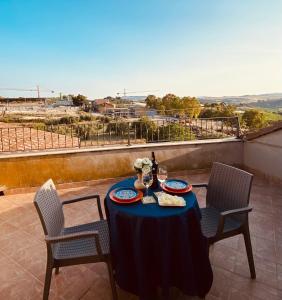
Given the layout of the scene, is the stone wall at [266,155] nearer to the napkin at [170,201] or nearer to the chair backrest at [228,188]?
the chair backrest at [228,188]

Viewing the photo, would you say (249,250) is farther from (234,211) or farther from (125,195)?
(125,195)

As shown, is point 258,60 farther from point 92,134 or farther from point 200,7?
point 92,134

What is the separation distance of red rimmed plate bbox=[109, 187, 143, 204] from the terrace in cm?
80

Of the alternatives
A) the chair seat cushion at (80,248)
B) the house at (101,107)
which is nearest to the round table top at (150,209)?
the chair seat cushion at (80,248)

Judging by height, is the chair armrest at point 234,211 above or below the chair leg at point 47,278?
above

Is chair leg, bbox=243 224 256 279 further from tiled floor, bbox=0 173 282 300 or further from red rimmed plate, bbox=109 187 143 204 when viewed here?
red rimmed plate, bbox=109 187 143 204

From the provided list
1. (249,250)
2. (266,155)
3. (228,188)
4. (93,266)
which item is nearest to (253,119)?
(266,155)

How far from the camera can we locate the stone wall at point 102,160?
4.06m

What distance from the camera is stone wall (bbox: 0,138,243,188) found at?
13.3ft

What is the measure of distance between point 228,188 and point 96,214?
1976 millimetres

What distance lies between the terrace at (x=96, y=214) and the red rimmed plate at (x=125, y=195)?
799 millimetres

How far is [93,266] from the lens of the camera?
2221mm

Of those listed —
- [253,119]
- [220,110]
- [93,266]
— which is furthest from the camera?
[253,119]

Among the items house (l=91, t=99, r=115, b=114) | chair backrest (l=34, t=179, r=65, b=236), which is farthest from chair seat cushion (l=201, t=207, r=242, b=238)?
house (l=91, t=99, r=115, b=114)
